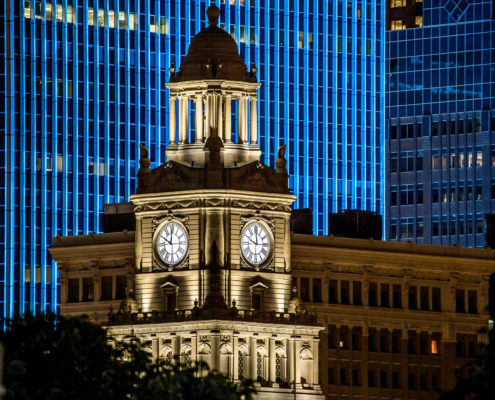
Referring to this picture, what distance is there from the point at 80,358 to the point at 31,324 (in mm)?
9283

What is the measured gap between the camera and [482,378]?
136 meters

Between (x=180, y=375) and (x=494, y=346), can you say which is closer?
(x=494, y=346)

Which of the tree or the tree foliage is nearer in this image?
the tree

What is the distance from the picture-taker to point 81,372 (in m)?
168

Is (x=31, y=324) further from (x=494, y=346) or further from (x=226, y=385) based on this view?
(x=494, y=346)

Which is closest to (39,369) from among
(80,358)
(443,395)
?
(80,358)

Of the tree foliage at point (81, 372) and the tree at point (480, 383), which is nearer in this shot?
the tree at point (480, 383)

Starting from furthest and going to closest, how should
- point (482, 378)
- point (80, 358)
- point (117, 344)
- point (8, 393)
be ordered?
1. point (117, 344)
2. point (80, 358)
3. point (8, 393)
4. point (482, 378)

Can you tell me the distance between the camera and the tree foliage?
523 ft

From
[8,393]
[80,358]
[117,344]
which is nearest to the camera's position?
[8,393]

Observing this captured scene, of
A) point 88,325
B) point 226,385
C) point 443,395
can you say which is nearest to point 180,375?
point 226,385

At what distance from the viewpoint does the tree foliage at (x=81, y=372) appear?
159m

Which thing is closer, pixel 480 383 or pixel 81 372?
pixel 480 383

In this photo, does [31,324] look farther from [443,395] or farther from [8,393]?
[443,395]
